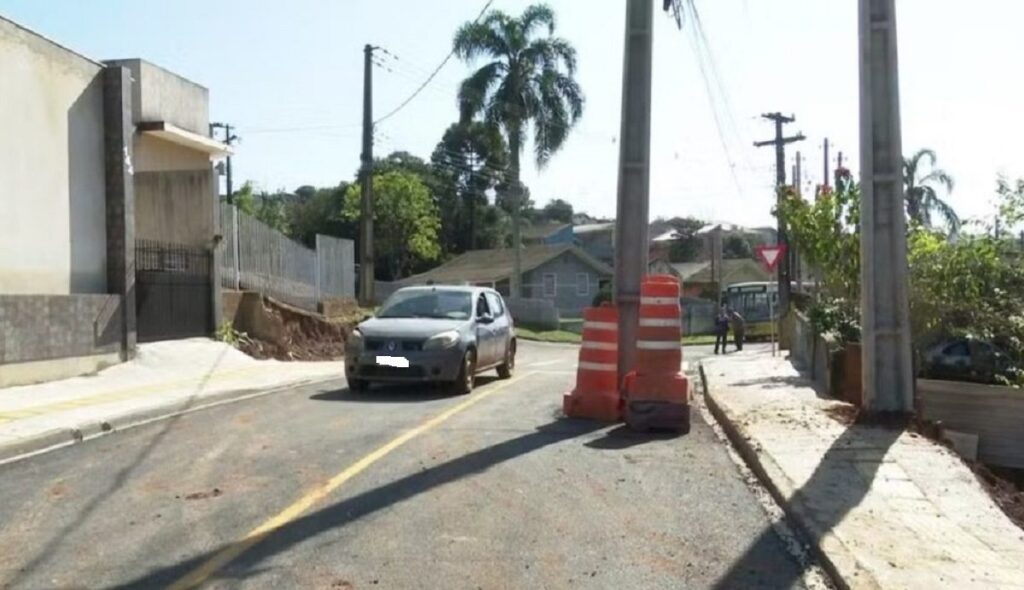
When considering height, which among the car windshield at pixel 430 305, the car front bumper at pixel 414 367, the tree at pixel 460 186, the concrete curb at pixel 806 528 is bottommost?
the concrete curb at pixel 806 528

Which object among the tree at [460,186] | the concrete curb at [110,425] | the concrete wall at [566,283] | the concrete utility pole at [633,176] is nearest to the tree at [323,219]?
the tree at [460,186]

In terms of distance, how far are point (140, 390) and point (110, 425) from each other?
436cm

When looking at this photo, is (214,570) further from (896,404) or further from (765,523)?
(896,404)

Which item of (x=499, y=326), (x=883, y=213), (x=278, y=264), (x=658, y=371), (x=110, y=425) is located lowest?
(x=110, y=425)

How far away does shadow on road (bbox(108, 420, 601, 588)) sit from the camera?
6.60 meters

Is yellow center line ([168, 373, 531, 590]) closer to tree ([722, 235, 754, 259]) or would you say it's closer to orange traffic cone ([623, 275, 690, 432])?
orange traffic cone ([623, 275, 690, 432])

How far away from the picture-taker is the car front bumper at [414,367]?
52.9ft

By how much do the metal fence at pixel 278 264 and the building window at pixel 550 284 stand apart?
Answer: 107 ft

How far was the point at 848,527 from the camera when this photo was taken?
24.2ft

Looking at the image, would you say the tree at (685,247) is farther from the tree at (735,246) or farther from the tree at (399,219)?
the tree at (399,219)

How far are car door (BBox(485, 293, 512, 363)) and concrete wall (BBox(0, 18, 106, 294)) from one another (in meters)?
6.81

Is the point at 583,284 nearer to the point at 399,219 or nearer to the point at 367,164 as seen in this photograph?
the point at 399,219

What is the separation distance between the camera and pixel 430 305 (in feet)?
58.0

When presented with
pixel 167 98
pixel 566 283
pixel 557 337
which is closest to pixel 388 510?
pixel 167 98
